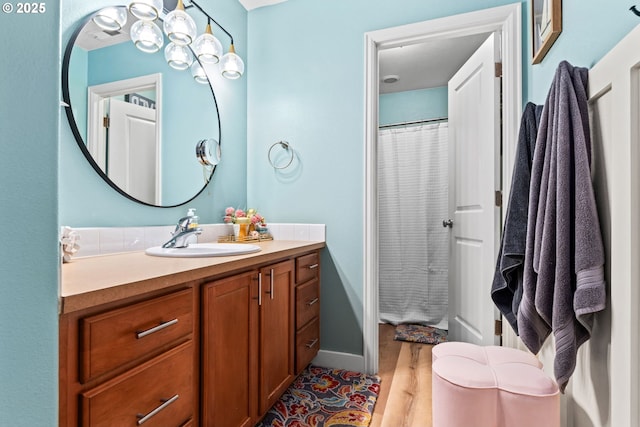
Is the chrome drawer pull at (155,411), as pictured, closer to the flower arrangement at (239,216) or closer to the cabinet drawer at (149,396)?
the cabinet drawer at (149,396)

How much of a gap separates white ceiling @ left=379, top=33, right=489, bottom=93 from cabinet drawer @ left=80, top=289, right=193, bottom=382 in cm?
251

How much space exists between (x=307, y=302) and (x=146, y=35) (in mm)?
1607

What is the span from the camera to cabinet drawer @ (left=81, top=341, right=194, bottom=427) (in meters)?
0.76

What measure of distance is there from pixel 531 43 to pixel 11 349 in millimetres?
2268

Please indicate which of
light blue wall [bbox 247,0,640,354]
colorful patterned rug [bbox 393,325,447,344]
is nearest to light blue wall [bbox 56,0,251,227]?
light blue wall [bbox 247,0,640,354]

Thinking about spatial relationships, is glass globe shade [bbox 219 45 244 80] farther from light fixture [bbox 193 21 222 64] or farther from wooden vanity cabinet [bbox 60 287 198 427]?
wooden vanity cabinet [bbox 60 287 198 427]

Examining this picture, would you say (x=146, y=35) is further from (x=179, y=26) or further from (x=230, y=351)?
(x=230, y=351)

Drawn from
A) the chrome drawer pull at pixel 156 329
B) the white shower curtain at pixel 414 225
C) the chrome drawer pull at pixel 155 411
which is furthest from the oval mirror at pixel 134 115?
the white shower curtain at pixel 414 225

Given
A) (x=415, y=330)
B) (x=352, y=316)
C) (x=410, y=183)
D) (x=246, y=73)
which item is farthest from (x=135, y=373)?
(x=410, y=183)

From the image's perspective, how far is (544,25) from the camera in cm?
144

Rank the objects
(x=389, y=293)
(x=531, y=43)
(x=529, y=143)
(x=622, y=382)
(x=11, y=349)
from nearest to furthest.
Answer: (x=11, y=349) < (x=622, y=382) < (x=529, y=143) < (x=531, y=43) < (x=389, y=293)

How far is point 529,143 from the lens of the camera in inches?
53.5

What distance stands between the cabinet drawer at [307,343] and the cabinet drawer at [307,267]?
29cm

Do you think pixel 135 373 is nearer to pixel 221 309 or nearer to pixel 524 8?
pixel 221 309
